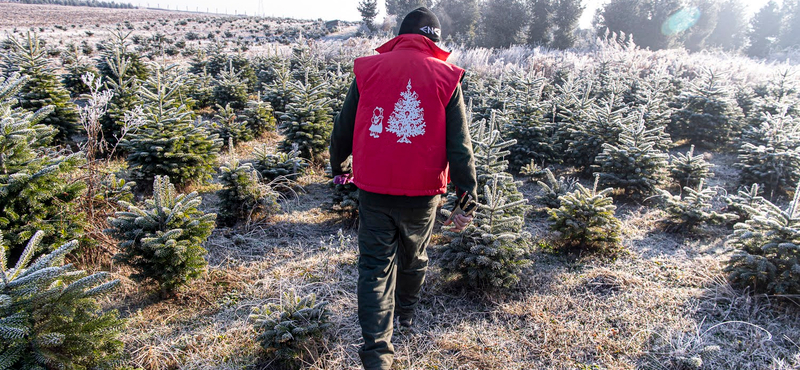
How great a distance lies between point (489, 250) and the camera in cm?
320

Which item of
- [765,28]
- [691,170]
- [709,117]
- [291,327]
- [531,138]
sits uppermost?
[765,28]

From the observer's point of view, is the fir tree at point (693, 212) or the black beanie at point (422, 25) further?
the fir tree at point (693, 212)

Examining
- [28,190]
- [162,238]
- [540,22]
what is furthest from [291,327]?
[540,22]

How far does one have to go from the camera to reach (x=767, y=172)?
18.0 ft

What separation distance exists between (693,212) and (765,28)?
4271 cm

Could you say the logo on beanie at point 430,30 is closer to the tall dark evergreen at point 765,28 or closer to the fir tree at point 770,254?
the fir tree at point 770,254

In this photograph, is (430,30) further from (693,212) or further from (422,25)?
(693,212)

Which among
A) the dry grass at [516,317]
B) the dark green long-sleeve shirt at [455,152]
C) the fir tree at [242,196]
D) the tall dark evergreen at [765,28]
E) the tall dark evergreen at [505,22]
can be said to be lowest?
the dry grass at [516,317]

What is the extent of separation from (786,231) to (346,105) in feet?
Answer: 11.4

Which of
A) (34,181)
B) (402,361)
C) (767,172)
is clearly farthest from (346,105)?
(767,172)

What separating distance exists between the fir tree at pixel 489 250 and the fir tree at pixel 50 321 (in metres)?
2.30

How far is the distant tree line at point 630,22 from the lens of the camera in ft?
89.4

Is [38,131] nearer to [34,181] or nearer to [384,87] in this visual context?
[34,181]

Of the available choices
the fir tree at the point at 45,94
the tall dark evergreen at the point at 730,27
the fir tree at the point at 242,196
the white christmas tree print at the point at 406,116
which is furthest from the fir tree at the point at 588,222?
the tall dark evergreen at the point at 730,27
